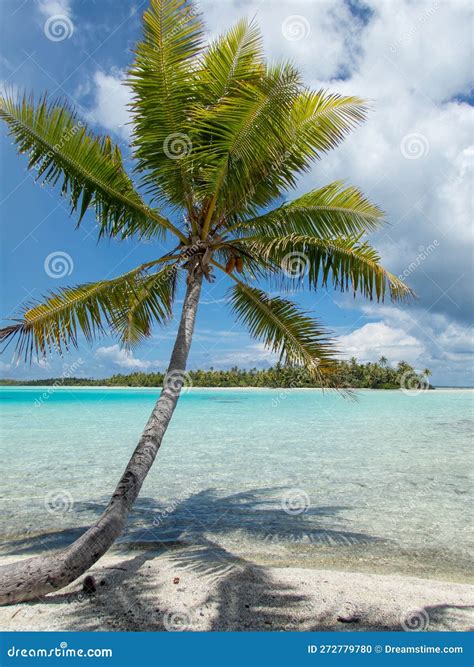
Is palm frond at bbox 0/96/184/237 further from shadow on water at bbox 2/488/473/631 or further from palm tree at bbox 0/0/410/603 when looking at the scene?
Answer: shadow on water at bbox 2/488/473/631

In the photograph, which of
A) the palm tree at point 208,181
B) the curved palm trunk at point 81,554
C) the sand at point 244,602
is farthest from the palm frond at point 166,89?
the sand at point 244,602

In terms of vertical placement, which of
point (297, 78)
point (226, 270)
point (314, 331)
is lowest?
point (314, 331)

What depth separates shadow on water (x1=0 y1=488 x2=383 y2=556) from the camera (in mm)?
7086

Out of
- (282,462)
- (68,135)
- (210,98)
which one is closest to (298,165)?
(210,98)

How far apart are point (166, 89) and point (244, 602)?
5.61 metres

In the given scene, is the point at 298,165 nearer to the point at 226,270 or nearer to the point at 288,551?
the point at 226,270

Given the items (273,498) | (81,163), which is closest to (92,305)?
(81,163)

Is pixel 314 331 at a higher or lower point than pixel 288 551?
higher

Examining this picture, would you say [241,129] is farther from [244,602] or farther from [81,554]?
[244,602]

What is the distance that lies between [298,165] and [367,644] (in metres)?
5.36

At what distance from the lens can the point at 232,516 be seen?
841 centimetres

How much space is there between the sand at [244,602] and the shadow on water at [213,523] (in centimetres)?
170

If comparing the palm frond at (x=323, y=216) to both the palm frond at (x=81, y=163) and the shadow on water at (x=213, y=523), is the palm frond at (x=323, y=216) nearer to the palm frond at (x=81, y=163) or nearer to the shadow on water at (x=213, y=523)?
the palm frond at (x=81, y=163)

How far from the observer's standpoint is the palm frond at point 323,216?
6098 millimetres
